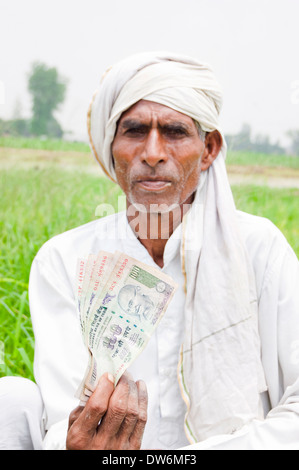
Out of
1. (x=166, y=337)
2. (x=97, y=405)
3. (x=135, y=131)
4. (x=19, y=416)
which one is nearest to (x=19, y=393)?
(x=19, y=416)

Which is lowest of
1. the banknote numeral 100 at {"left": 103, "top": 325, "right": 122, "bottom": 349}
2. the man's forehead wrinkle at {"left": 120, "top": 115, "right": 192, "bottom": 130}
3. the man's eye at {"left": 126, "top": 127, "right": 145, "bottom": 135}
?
the banknote numeral 100 at {"left": 103, "top": 325, "right": 122, "bottom": 349}

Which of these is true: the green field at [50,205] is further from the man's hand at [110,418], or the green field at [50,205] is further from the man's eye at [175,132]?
the man's hand at [110,418]

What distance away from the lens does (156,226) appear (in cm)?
252

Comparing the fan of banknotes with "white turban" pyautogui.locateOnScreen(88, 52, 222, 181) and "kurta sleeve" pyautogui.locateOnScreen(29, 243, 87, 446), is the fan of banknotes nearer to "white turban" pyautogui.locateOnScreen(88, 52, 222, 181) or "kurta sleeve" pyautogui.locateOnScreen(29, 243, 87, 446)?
"kurta sleeve" pyautogui.locateOnScreen(29, 243, 87, 446)

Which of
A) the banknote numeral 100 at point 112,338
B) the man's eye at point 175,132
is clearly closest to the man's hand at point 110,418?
the banknote numeral 100 at point 112,338

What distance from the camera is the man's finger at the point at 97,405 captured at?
5.85ft

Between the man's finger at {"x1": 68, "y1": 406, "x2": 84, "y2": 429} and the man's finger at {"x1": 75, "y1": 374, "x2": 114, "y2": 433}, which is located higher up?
the man's finger at {"x1": 75, "y1": 374, "x2": 114, "y2": 433}

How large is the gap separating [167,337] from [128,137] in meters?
0.87

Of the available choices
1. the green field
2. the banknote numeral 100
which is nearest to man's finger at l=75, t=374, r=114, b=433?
the banknote numeral 100

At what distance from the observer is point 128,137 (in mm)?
2471

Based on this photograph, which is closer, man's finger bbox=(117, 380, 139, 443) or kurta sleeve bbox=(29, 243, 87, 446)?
man's finger bbox=(117, 380, 139, 443)

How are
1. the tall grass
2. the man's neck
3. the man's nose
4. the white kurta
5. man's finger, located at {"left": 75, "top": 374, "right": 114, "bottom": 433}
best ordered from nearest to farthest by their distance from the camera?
man's finger, located at {"left": 75, "top": 374, "right": 114, "bottom": 433}
the white kurta
the man's nose
the man's neck
the tall grass

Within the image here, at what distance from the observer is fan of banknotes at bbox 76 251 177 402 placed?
6.17 ft
